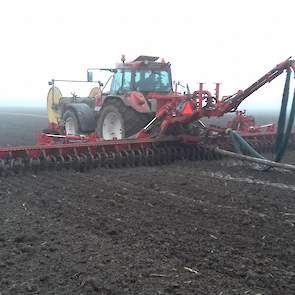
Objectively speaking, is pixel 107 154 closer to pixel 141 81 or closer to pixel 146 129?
pixel 146 129

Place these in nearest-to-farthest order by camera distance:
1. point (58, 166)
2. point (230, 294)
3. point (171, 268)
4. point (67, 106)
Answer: point (230, 294) < point (171, 268) < point (58, 166) < point (67, 106)

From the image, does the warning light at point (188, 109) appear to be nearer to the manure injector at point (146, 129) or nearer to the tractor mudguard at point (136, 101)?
the manure injector at point (146, 129)

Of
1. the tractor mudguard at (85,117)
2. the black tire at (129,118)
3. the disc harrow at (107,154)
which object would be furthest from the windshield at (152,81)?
the disc harrow at (107,154)

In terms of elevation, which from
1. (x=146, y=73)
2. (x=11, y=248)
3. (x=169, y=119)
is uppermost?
(x=146, y=73)

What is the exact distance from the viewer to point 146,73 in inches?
440

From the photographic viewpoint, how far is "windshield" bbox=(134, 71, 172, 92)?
36.4ft

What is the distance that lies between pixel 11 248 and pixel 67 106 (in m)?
7.85

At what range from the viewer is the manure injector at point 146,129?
872 cm

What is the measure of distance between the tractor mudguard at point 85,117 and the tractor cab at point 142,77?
786 millimetres

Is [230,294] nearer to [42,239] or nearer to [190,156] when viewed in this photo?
[42,239]

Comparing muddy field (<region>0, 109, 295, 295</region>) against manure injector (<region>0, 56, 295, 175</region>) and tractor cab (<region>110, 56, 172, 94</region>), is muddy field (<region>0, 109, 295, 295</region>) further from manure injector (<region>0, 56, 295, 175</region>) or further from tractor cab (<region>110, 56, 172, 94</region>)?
tractor cab (<region>110, 56, 172, 94</region>)

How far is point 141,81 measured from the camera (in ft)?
36.5

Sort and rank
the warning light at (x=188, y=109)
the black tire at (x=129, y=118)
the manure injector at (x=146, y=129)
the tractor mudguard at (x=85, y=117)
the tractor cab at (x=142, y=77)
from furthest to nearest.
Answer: the tractor mudguard at (x=85, y=117)
the tractor cab at (x=142, y=77)
the black tire at (x=129, y=118)
the warning light at (x=188, y=109)
the manure injector at (x=146, y=129)

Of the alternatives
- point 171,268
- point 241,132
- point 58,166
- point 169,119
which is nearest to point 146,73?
point 169,119
